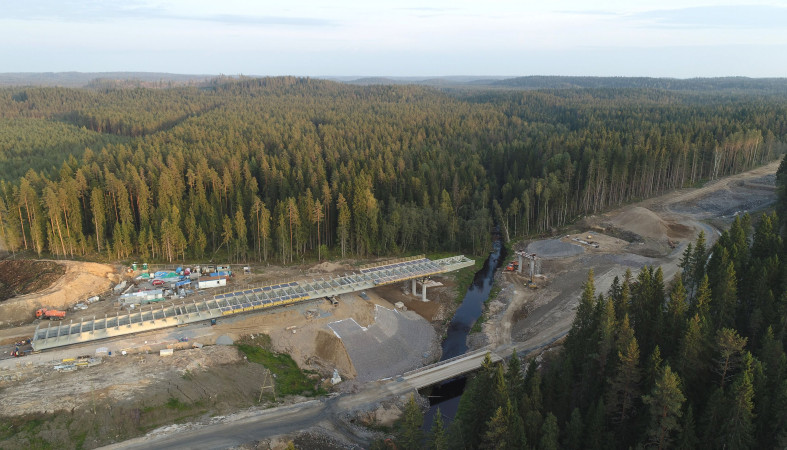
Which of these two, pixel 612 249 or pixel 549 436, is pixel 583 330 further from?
pixel 612 249

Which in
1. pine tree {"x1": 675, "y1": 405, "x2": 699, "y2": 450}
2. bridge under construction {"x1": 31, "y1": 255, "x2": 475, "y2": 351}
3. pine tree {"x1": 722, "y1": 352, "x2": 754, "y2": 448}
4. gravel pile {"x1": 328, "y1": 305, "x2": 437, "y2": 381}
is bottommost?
gravel pile {"x1": 328, "y1": 305, "x2": 437, "y2": 381}

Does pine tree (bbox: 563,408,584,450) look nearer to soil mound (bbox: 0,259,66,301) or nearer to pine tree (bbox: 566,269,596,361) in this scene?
pine tree (bbox: 566,269,596,361)

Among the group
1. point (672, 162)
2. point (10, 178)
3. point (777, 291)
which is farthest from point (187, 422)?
point (672, 162)

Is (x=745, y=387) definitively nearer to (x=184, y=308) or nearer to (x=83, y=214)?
(x=184, y=308)

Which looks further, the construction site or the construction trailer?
the construction trailer

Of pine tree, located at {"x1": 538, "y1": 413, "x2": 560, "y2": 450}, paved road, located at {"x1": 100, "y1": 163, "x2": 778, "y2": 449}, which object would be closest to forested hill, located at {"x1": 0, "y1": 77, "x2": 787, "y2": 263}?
paved road, located at {"x1": 100, "y1": 163, "x2": 778, "y2": 449}

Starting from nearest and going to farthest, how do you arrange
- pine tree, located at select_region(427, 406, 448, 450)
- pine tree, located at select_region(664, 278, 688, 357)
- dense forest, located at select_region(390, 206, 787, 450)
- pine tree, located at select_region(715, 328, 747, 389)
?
dense forest, located at select_region(390, 206, 787, 450)
pine tree, located at select_region(715, 328, 747, 389)
pine tree, located at select_region(427, 406, 448, 450)
pine tree, located at select_region(664, 278, 688, 357)

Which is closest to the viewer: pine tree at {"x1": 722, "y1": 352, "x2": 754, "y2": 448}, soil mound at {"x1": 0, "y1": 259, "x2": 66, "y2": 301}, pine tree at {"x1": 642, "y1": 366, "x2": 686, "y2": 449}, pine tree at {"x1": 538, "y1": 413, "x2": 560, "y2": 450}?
pine tree at {"x1": 722, "y1": 352, "x2": 754, "y2": 448}
